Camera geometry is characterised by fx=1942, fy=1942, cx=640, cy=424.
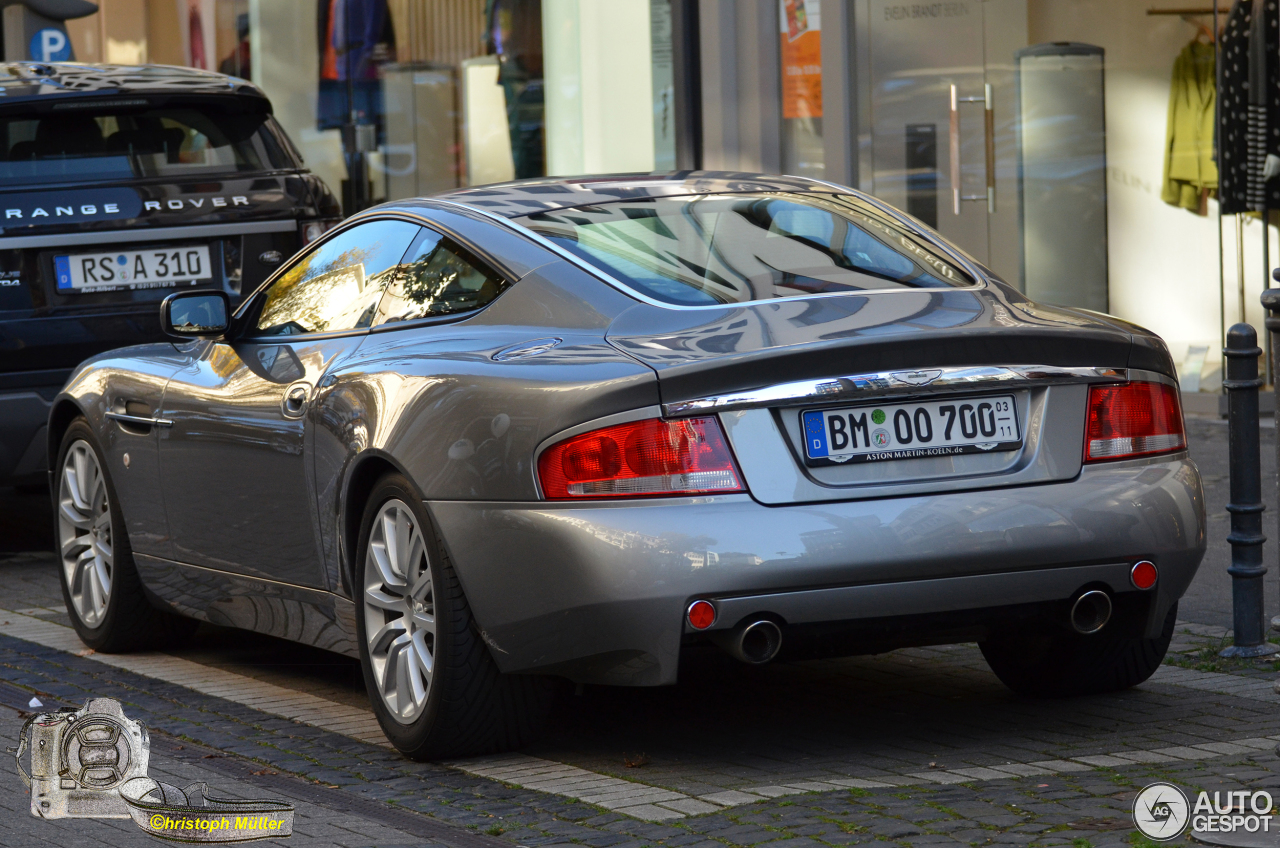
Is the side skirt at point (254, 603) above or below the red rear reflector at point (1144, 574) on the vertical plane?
below

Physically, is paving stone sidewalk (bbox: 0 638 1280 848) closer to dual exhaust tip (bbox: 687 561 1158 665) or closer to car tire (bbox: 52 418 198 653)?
dual exhaust tip (bbox: 687 561 1158 665)

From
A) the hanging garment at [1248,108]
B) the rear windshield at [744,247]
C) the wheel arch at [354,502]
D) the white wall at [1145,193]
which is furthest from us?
the white wall at [1145,193]

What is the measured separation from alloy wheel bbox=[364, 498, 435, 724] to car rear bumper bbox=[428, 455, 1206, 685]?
0.23 metres

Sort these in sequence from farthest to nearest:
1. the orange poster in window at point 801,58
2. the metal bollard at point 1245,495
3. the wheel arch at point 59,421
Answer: the orange poster in window at point 801,58
the wheel arch at point 59,421
the metal bollard at point 1245,495

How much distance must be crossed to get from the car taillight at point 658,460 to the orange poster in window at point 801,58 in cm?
1012

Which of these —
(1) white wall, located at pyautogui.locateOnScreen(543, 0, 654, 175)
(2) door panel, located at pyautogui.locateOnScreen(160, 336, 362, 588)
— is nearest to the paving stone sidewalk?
(2) door panel, located at pyautogui.locateOnScreen(160, 336, 362, 588)

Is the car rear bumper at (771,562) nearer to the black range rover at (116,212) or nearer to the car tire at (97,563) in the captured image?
the car tire at (97,563)

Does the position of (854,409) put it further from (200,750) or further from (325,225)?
(325,225)

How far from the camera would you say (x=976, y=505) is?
4.39 metres

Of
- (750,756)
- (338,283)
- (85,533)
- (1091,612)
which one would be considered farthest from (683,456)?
(85,533)

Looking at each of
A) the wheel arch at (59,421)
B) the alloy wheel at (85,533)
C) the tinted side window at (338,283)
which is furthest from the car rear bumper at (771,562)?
the wheel arch at (59,421)

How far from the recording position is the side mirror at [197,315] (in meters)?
5.92

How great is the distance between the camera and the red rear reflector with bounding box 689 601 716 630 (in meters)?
4.21

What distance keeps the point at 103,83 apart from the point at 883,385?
5.12 metres
